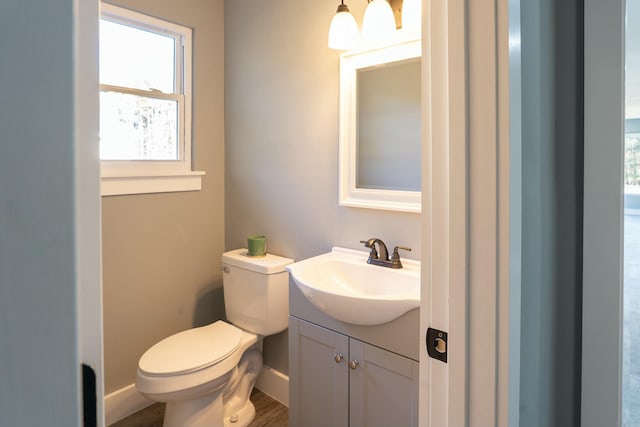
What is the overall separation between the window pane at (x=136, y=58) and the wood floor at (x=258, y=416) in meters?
1.74

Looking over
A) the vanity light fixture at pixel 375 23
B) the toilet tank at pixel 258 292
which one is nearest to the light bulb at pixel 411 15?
the vanity light fixture at pixel 375 23

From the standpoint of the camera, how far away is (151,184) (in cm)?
219

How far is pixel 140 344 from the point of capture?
2207 millimetres

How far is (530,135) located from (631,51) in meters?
0.95

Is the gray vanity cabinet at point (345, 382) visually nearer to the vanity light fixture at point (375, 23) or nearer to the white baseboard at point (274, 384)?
the white baseboard at point (274, 384)

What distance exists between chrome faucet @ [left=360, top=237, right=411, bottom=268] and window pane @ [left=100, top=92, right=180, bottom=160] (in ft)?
4.24

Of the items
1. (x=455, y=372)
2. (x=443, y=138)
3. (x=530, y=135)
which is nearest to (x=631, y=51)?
(x=530, y=135)

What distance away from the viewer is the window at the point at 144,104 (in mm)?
2045

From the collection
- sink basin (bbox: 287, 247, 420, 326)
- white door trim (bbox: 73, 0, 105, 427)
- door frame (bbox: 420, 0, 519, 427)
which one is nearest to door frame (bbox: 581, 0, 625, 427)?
door frame (bbox: 420, 0, 519, 427)

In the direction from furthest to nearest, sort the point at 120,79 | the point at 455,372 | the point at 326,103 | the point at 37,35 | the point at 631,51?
the point at 120,79 < the point at 326,103 < the point at 631,51 < the point at 455,372 < the point at 37,35

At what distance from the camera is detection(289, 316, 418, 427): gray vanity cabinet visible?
4.41 ft

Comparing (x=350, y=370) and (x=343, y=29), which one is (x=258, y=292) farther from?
(x=343, y=29)

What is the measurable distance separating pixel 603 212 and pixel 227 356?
156cm

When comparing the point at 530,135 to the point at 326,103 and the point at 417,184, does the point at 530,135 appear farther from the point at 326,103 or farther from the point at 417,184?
the point at 326,103
